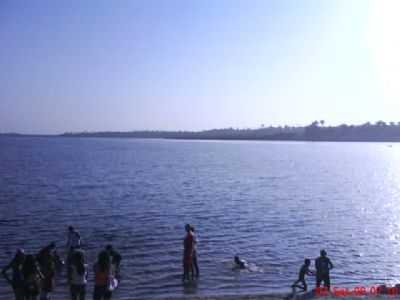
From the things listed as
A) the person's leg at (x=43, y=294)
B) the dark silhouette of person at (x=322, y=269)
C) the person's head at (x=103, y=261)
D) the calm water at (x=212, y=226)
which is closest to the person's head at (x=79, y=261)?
the person's head at (x=103, y=261)

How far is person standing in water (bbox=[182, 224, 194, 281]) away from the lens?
1973 centimetres

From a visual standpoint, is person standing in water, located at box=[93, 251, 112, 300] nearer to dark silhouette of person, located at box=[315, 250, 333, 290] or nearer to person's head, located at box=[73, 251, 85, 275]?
person's head, located at box=[73, 251, 85, 275]

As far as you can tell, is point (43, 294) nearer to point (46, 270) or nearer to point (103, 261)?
point (46, 270)

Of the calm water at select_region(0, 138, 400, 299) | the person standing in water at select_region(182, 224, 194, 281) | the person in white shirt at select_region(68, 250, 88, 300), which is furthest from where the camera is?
the calm water at select_region(0, 138, 400, 299)

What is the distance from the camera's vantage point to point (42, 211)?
131ft

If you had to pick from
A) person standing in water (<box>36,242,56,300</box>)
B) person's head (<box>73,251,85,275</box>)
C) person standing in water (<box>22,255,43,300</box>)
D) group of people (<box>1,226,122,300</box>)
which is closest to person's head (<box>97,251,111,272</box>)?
group of people (<box>1,226,122,300</box>)

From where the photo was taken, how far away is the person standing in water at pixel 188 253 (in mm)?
19733

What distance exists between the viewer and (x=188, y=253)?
20.2m

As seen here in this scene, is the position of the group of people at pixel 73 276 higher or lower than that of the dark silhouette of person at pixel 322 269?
higher

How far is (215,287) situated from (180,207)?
24.4m

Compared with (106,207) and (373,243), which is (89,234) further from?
(373,243)

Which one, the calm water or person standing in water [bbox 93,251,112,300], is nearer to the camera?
person standing in water [bbox 93,251,112,300]

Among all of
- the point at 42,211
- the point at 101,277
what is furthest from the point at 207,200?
the point at 101,277

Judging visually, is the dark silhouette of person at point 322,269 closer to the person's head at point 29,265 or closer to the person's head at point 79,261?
the person's head at point 79,261
